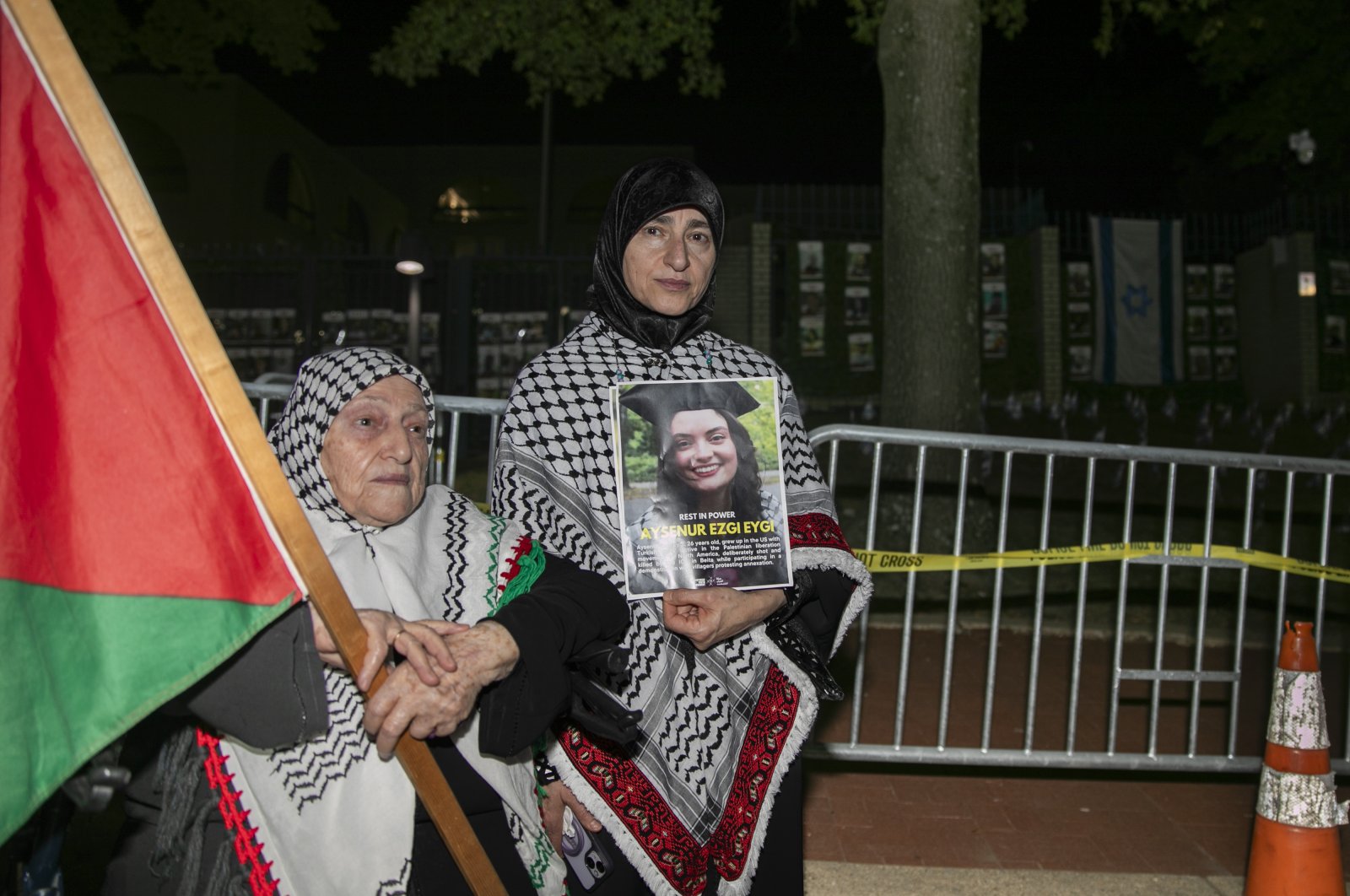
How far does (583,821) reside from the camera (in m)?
2.46

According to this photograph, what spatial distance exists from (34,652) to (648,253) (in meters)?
1.45

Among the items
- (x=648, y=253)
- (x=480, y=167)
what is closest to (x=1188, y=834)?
(x=648, y=253)

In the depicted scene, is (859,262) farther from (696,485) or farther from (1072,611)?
(696,485)

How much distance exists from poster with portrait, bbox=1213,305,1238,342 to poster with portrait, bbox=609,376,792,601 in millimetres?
19947

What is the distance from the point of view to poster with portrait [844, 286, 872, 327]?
58.5ft

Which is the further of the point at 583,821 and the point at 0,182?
the point at 583,821

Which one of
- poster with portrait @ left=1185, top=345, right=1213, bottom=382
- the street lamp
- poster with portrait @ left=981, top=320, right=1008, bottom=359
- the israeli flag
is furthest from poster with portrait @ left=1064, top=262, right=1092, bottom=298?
the street lamp

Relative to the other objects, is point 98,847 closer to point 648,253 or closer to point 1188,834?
point 648,253

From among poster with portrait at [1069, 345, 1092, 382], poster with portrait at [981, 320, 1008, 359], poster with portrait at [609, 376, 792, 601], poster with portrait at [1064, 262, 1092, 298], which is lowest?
poster with portrait at [609, 376, 792, 601]

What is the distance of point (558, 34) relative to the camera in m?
13.2

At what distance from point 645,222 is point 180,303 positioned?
45.2 inches

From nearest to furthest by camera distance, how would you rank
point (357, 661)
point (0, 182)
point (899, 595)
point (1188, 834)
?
point (0, 182) < point (357, 661) < point (1188, 834) < point (899, 595)

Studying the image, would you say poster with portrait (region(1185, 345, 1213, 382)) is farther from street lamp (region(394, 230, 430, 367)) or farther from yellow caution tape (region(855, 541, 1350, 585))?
yellow caution tape (region(855, 541, 1350, 585))

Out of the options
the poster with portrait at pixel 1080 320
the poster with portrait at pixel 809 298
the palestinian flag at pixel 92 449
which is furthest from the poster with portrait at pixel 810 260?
the palestinian flag at pixel 92 449
